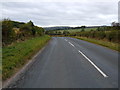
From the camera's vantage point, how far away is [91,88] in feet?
17.2

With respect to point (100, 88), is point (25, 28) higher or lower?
higher

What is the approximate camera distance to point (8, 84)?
18.9ft

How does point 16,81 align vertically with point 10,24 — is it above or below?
below

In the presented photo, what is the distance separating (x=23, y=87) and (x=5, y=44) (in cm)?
1213

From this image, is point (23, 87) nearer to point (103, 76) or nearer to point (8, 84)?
point (8, 84)

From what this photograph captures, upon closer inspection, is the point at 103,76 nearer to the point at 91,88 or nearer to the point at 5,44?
the point at 91,88

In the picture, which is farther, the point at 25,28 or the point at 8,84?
the point at 25,28

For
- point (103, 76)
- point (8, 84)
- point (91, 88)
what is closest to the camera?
point (91, 88)

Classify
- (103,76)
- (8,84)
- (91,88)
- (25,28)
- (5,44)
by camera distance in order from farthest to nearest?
1. (25,28)
2. (5,44)
3. (103,76)
4. (8,84)
5. (91,88)

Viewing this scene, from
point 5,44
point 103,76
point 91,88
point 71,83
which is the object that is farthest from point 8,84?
point 5,44

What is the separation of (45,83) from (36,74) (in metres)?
1.35

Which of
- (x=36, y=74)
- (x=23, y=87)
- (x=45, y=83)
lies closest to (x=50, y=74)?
(x=36, y=74)

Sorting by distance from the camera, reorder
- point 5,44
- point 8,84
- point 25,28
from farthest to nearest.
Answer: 1. point 25,28
2. point 5,44
3. point 8,84

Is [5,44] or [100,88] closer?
[100,88]
